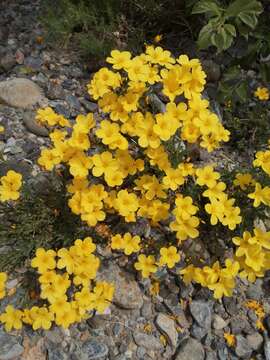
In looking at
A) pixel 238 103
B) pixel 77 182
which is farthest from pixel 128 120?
pixel 238 103

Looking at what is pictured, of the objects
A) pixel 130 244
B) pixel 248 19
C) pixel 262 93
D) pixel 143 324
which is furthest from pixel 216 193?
pixel 262 93

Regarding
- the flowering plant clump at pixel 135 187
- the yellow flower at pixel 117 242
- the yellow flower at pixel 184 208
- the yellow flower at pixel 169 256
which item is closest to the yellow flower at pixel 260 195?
the flowering plant clump at pixel 135 187

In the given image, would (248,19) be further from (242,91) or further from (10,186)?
(10,186)

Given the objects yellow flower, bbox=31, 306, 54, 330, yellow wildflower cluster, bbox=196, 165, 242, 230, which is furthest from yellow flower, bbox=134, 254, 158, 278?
yellow flower, bbox=31, 306, 54, 330

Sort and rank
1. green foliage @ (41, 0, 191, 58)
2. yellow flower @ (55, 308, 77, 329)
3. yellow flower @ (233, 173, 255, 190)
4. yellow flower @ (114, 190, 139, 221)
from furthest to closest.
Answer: green foliage @ (41, 0, 191, 58) → yellow flower @ (233, 173, 255, 190) → yellow flower @ (114, 190, 139, 221) → yellow flower @ (55, 308, 77, 329)

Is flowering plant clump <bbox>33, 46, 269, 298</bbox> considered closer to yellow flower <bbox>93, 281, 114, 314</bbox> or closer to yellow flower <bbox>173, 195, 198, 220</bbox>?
yellow flower <bbox>173, 195, 198, 220</bbox>

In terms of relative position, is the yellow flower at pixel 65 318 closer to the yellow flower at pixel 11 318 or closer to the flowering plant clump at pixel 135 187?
the flowering plant clump at pixel 135 187
